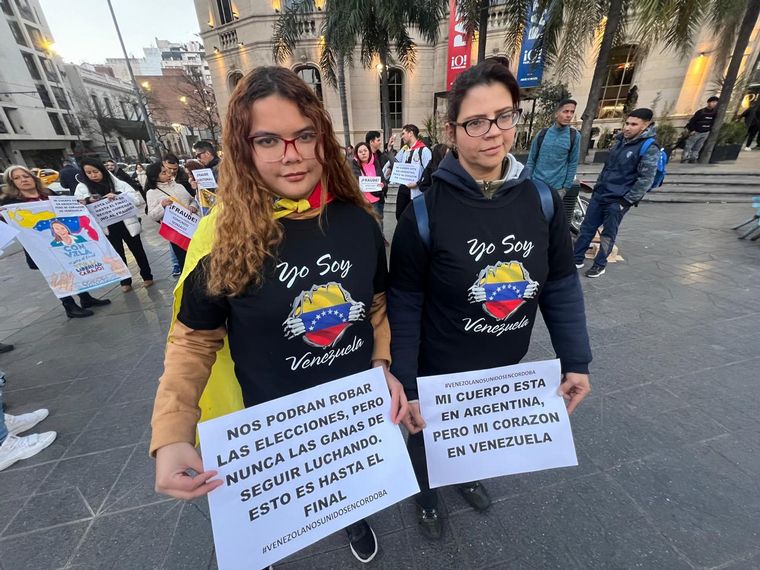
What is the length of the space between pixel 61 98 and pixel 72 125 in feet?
11.5

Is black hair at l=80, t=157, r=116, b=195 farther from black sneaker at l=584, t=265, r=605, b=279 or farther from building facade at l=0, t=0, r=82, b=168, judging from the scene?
building facade at l=0, t=0, r=82, b=168

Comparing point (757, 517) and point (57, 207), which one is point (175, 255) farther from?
point (757, 517)

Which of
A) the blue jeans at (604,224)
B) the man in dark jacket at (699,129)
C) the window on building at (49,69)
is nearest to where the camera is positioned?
the blue jeans at (604,224)

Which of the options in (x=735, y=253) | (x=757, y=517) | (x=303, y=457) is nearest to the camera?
(x=303, y=457)

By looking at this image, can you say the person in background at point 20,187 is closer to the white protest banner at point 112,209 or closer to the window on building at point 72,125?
the white protest banner at point 112,209

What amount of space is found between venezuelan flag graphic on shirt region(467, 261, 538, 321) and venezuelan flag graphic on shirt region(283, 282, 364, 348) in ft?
1.59

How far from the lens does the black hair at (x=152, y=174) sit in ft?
14.4

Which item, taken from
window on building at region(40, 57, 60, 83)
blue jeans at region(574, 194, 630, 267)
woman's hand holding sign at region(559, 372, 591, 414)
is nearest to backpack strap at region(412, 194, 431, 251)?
woman's hand holding sign at region(559, 372, 591, 414)

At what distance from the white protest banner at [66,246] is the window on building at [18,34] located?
5266cm

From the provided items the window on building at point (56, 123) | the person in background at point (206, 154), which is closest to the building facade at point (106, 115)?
the window on building at point (56, 123)

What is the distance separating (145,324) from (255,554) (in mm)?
3855

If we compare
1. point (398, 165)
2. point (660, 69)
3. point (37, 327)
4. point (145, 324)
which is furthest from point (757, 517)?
point (660, 69)

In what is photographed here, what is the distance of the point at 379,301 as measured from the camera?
144 centimetres

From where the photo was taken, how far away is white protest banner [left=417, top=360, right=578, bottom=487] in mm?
1396
